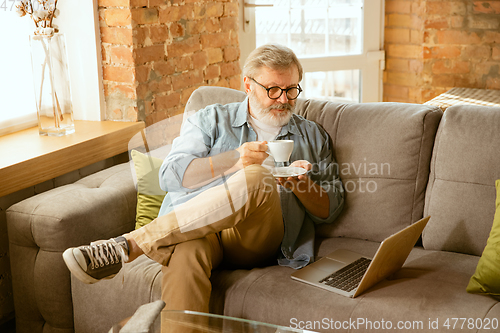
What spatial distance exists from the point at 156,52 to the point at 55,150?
28.7 inches

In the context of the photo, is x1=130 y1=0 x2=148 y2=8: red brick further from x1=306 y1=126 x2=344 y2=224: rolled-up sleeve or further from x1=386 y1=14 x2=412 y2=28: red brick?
x1=386 y1=14 x2=412 y2=28: red brick

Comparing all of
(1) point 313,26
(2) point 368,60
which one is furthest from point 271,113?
(2) point 368,60

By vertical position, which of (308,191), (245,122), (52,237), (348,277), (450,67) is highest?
(450,67)

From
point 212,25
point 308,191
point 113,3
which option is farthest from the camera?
point 212,25

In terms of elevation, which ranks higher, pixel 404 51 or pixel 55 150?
pixel 404 51

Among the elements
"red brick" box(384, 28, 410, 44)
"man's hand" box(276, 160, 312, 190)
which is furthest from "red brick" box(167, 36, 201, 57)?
"red brick" box(384, 28, 410, 44)

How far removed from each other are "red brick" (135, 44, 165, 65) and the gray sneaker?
1.09 m

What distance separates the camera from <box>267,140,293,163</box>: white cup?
5.26 feet

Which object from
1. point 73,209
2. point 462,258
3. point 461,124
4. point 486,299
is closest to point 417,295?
point 486,299

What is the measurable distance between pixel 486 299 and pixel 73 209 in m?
1.32

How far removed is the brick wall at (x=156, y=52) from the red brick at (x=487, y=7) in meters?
1.73

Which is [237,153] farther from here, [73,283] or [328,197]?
[73,283]

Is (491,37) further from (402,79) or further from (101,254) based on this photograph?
(101,254)

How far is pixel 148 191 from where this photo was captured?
6.25ft
